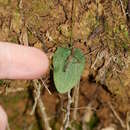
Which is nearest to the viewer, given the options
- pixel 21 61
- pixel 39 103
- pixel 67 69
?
pixel 21 61

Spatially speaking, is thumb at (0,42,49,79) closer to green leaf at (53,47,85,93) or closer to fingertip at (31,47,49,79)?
fingertip at (31,47,49,79)

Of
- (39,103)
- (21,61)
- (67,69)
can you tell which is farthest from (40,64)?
(39,103)

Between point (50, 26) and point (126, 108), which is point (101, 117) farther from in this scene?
point (50, 26)

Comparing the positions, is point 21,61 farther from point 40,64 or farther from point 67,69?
point 67,69

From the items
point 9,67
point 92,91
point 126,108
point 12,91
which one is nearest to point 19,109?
point 12,91

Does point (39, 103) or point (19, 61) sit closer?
point (19, 61)

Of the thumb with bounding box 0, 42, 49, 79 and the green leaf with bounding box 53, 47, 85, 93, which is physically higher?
the thumb with bounding box 0, 42, 49, 79

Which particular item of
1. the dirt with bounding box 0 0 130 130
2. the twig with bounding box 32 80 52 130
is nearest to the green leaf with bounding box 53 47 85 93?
the dirt with bounding box 0 0 130 130

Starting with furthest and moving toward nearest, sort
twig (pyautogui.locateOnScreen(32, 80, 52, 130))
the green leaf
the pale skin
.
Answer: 1. twig (pyautogui.locateOnScreen(32, 80, 52, 130))
2. the green leaf
3. the pale skin
